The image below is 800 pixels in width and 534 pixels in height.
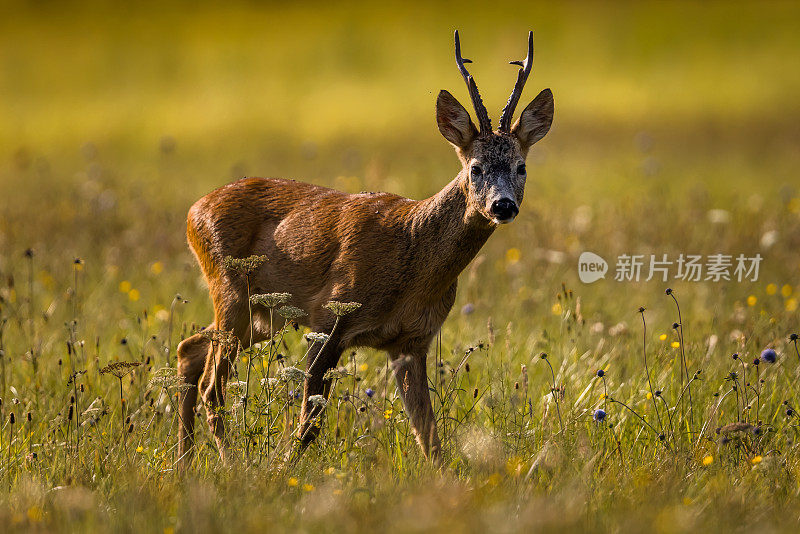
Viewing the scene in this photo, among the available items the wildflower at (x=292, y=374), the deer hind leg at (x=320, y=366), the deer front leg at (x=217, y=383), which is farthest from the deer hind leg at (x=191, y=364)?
the wildflower at (x=292, y=374)

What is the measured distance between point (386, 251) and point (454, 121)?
2.30 ft

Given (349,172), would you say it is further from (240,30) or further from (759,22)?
(759,22)

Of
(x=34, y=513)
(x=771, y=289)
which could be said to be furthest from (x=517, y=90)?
(x=771, y=289)

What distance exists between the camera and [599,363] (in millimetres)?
6141

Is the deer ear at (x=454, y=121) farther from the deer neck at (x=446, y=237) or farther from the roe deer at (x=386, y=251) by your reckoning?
the deer neck at (x=446, y=237)

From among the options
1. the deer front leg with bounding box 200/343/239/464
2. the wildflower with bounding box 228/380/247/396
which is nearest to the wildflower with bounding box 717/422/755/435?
the wildflower with bounding box 228/380/247/396

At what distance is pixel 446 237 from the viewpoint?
5.25 metres

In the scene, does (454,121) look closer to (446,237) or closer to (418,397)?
(446,237)

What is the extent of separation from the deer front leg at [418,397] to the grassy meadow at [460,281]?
8 cm

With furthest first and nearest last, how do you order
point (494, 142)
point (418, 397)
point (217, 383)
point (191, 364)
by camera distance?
1. point (191, 364)
2. point (217, 383)
3. point (418, 397)
4. point (494, 142)

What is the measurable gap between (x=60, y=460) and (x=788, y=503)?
3002 mm

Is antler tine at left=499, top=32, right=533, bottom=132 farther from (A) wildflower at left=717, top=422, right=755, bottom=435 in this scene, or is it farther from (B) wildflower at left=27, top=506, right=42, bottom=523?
(B) wildflower at left=27, top=506, right=42, bottom=523

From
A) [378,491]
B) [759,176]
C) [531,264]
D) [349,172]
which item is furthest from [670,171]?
[378,491]

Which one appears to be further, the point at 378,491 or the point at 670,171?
the point at 670,171
